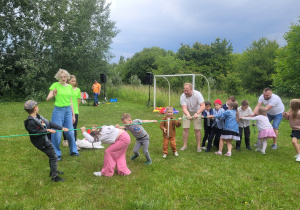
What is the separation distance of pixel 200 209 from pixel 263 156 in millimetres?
3319

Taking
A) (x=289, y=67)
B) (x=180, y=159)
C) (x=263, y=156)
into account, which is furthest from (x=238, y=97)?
(x=180, y=159)

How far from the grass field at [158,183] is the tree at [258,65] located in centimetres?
2765

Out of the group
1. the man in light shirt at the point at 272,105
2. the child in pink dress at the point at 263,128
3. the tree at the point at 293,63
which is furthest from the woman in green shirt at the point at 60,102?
the tree at the point at 293,63

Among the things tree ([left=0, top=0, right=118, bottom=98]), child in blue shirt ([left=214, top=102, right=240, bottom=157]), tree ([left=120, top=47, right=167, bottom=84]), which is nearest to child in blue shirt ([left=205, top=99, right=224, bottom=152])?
child in blue shirt ([left=214, top=102, right=240, bottom=157])

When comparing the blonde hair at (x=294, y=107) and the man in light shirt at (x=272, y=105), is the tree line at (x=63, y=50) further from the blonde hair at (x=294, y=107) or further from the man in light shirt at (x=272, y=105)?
the blonde hair at (x=294, y=107)

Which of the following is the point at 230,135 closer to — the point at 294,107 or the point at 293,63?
the point at 294,107

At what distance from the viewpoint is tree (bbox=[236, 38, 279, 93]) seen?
99.3 ft

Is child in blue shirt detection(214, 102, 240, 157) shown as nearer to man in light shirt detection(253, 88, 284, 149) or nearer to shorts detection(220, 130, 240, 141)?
shorts detection(220, 130, 240, 141)

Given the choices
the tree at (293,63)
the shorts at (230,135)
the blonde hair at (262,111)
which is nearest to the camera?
the shorts at (230,135)

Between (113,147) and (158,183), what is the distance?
106 cm

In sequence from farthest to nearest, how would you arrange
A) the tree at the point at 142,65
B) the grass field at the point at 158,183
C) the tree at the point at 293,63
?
the tree at the point at 142,65 < the tree at the point at 293,63 < the grass field at the point at 158,183

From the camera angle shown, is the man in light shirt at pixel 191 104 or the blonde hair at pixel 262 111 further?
the blonde hair at pixel 262 111

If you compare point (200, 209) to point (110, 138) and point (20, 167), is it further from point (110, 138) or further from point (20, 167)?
point (20, 167)

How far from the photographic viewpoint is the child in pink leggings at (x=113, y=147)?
4.08m
